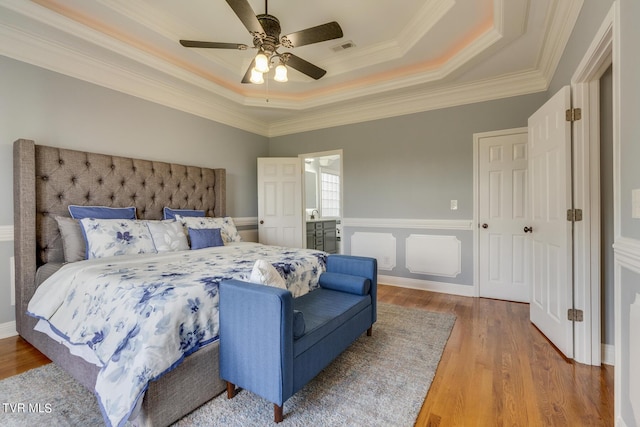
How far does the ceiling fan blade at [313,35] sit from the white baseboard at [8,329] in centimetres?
319

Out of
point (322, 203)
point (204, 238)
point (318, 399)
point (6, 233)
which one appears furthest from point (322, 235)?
point (6, 233)

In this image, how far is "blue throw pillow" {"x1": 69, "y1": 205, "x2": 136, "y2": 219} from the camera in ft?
8.15

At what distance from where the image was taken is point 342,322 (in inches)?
74.0

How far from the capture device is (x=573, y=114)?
6.68 feet

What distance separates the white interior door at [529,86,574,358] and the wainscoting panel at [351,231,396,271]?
1689mm

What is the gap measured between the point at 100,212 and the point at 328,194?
5.24m

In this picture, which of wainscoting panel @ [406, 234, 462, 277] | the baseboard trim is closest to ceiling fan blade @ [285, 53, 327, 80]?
wainscoting panel @ [406, 234, 462, 277]

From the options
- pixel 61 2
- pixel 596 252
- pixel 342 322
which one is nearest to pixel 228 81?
pixel 61 2

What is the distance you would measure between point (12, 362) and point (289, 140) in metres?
4.00

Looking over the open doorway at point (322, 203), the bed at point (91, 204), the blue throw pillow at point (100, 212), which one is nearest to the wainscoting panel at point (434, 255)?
the open doorway at point (322, 203)

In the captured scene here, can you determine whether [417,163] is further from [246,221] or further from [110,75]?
[110,75]

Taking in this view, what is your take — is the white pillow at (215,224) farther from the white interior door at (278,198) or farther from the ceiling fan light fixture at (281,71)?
the ceiling fan light fixture at (281,71)

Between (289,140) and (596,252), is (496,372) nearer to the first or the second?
(596,252)

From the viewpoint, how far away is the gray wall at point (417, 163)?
3469 millimetres
